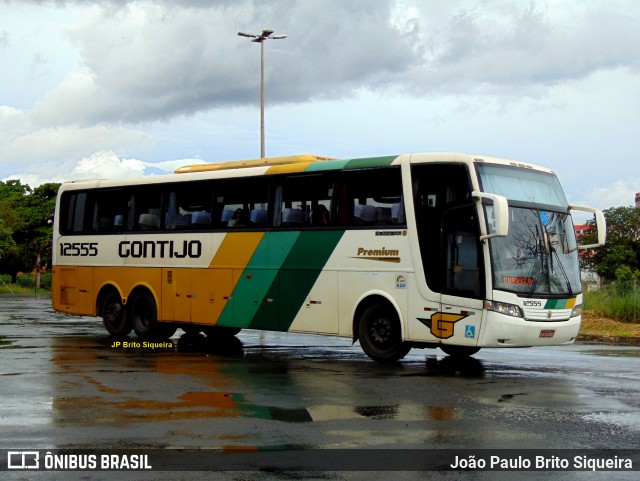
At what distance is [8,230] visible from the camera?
74250 mm

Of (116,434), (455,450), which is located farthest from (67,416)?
(455,450)

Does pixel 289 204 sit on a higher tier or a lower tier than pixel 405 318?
higher

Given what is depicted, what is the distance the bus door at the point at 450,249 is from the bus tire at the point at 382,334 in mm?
758

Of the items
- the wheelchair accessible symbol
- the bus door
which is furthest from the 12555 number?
the wheelchair accessible symbol

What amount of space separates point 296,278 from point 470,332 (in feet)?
13.0

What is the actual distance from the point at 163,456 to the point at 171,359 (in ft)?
30.6

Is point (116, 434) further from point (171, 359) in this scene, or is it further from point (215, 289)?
point (215, 289)

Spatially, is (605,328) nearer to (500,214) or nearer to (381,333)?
(381,333)

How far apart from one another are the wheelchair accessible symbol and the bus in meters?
0.03

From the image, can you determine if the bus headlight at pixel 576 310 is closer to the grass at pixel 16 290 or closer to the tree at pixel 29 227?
the grass at pixel 16 290

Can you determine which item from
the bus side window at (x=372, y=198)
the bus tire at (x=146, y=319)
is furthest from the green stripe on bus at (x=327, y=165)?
the bus tire at (x=146, y=319)

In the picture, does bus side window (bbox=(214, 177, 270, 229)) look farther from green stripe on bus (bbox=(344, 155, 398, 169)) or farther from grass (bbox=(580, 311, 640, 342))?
grass (bbox=(580, 311, 640, 342))

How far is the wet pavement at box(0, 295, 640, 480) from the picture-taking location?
9094 mm

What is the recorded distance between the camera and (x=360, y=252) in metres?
17.2
